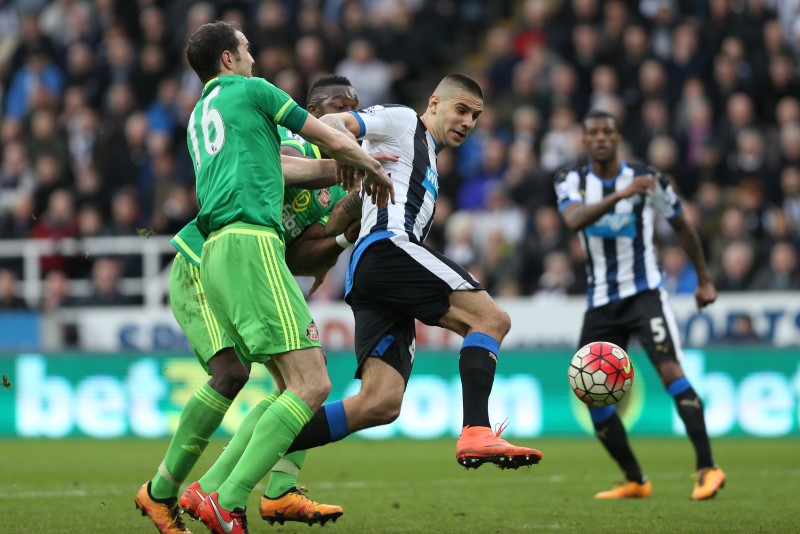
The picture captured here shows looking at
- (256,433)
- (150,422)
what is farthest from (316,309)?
(256,433)

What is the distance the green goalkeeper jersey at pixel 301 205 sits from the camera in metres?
7.27

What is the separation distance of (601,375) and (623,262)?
200cm

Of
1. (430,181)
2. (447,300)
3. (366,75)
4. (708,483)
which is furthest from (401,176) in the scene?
(366,75)

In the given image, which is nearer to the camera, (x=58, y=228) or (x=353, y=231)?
(x=353, y=231)

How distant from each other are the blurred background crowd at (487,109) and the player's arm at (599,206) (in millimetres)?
5578

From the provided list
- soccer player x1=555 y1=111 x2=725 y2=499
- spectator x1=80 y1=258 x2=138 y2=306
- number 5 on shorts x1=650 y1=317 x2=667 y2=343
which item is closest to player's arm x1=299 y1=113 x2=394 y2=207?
soccer player x1=555 y1=111 x2=725 y2=499

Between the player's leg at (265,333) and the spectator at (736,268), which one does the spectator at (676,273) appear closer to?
the spectator at (736,268)

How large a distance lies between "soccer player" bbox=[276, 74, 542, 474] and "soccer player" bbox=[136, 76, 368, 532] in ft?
→ 1.02

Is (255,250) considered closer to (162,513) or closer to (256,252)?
(256,252)

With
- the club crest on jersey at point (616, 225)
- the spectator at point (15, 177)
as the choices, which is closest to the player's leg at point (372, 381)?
the club crest on jersey at point (616, 225)

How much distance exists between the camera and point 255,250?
604cm

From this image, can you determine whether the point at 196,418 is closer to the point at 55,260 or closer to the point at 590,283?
the point at 590,283

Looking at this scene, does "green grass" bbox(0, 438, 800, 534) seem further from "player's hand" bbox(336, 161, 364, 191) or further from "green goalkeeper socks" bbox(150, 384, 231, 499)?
"player's hand" bbox(336, 161, 364, 191)

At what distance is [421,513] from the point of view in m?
7.73
